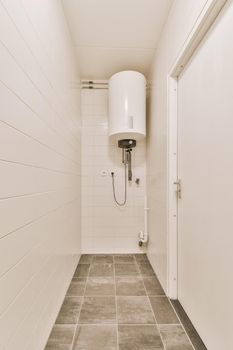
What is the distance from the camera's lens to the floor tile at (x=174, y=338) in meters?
1.24

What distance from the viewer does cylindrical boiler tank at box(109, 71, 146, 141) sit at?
237 cm

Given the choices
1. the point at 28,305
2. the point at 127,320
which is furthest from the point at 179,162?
the point at 28,305

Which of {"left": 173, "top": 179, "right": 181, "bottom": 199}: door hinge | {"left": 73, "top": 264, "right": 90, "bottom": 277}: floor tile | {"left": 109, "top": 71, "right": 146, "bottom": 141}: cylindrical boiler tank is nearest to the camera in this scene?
{"left": 173, "top": 179, "right": 181, "bottom": 199}: door hinge

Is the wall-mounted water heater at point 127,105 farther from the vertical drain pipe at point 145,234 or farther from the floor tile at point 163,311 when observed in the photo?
the floor tile at point 163,311

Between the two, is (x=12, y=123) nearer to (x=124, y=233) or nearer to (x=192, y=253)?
(x=192, y=253)

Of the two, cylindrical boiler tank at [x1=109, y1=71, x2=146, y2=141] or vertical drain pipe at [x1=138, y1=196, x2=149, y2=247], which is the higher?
cylindrical boiler tank at [x1=109, y1=71, x2=146, y2=141]

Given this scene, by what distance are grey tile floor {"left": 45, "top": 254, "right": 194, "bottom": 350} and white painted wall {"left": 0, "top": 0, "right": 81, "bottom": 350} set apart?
0.16 meters

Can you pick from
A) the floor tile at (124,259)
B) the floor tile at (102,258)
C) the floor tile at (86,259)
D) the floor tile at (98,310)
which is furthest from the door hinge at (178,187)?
the floor tile at (86,259)

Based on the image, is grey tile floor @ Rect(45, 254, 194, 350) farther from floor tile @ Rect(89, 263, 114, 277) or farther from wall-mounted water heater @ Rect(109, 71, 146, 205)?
wall-mounted water heater @ Rect(109, 71, 146, 205)

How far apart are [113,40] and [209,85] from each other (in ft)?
4.53

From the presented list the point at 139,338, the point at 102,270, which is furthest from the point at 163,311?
the point at 102,270

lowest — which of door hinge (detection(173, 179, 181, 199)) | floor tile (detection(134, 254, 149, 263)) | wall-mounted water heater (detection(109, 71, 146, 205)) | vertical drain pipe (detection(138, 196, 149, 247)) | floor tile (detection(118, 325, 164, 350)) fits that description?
floor tile (detection(134, 254, 149, 263))

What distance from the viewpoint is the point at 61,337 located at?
1.31 metres

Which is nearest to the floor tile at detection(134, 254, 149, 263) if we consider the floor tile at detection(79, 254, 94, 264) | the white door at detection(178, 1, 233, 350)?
the floor tile at detection(79, 254, 94, 264)
